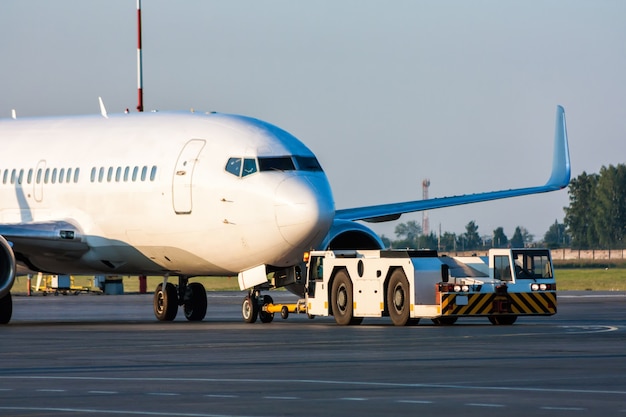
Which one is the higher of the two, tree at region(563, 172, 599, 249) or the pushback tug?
tree at region(563, 172, 599, 249)

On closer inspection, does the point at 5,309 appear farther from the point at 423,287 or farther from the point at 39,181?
the point at 423,287

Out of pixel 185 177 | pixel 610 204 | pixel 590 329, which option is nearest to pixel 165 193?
pixel 185 177

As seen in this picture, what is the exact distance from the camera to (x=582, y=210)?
15025 cm

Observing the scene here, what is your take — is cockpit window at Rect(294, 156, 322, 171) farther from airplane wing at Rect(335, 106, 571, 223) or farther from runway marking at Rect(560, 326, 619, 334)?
runway marking at Rect(560, 326, 619, 334)

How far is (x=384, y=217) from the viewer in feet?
138

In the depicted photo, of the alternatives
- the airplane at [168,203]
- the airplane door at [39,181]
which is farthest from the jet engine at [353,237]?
the airplane door at [39,181]

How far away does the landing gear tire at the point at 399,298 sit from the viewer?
32.5 meters

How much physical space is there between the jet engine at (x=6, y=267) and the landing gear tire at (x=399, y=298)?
8529mm

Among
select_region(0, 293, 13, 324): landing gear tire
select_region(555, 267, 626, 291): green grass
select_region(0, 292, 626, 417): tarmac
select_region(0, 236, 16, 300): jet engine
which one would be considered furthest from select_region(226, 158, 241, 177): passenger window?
select_region(555, 267, 626, 291): green grass

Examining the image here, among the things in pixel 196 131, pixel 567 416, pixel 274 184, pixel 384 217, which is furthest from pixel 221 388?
pixel 384 217

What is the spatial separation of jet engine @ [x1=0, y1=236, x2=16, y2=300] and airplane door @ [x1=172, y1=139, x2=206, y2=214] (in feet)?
12.8

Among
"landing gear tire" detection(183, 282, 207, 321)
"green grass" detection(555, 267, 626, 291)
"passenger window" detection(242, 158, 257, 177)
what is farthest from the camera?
"green grass" detection(555, 267, 626, 291)

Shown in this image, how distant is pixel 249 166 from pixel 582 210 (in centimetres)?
11957

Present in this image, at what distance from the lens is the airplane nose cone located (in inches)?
1297
